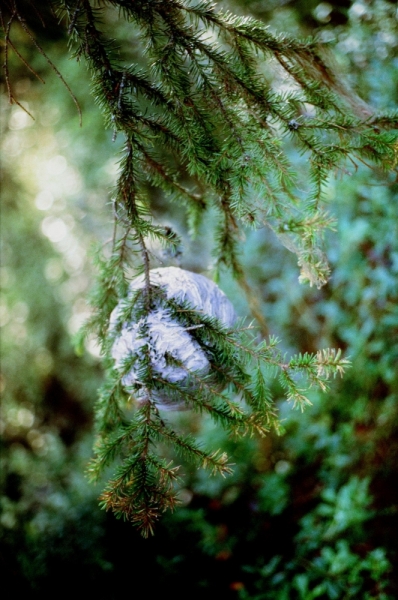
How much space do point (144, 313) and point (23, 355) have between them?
10.9 feet

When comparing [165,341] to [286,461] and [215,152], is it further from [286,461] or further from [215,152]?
[286,461]

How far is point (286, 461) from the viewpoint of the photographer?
7.93ft

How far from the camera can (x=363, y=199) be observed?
7.45 ft

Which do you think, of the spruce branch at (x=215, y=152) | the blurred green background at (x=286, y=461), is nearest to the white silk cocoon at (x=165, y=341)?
the spruce branch at (x=215, y=152)

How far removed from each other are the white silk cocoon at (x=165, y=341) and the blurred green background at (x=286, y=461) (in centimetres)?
29

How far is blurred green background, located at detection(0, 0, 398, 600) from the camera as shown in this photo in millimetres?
1790

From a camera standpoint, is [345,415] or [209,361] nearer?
[209,361]

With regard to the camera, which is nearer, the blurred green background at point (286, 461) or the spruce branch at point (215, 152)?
the spruce branch at point (215, 152)

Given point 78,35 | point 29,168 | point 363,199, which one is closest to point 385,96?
point 363,199

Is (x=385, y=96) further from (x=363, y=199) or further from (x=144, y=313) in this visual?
(x=144, y=313)

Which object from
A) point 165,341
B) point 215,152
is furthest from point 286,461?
point 215,152

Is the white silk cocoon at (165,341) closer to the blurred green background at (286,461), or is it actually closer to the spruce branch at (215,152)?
the spruce branch at (215,152)

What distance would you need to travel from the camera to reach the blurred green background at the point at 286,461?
1.79 metres

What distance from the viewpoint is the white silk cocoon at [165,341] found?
0.85m
